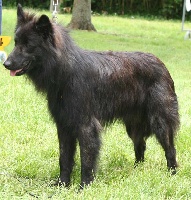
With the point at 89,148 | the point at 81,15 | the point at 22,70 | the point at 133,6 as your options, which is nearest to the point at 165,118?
the point at 89,148

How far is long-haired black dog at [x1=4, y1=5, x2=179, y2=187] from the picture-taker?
14.0ft

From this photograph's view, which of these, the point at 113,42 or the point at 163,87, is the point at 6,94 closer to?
the point at 163,87

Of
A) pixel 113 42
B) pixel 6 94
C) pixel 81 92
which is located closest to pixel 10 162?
pixel 81 92

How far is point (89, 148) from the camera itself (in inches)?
182

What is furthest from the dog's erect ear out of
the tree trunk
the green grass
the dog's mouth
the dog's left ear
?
the tree trunk

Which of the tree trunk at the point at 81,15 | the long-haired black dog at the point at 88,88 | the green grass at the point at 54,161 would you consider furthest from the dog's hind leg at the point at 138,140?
the tree trunk at the point at 81,15

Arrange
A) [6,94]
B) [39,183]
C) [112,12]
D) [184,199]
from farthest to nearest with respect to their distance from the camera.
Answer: [112,12] → [6,94] → [39,183] → [184,199]

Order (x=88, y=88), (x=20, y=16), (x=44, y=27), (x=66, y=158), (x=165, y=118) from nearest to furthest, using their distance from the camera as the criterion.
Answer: (x=44, y=27) → (x=20, y=16) → (x=88, y=88) → (x=66, y=158) → (x=165, y=118)

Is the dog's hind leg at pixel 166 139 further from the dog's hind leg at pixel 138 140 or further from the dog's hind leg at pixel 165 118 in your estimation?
the dog's hind leg at pixel 138 140

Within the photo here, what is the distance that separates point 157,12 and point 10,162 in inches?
1214

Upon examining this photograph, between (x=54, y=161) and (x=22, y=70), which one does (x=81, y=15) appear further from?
(x=22, y=70)

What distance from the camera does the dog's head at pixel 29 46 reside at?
166 inches

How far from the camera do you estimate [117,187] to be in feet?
14.5

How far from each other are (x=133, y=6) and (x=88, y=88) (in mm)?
31439
